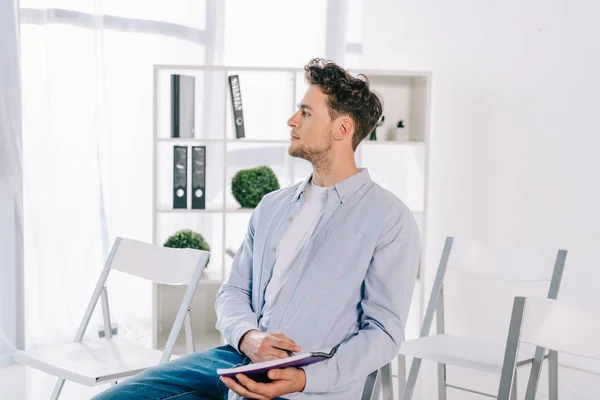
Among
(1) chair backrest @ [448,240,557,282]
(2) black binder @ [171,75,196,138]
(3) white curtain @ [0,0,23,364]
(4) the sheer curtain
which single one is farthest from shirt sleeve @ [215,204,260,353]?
(4) the sheer curtain

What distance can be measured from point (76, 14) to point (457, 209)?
94.6 inches

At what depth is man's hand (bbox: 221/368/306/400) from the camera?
5.33 ft

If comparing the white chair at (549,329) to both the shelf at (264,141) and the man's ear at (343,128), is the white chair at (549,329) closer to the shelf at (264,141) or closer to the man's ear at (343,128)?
the man's ear at (343,128)

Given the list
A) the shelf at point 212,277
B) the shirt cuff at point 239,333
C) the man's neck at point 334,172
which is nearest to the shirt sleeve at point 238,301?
the shirt cuff at point 239,333

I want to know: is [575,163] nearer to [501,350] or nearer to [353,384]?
[501,350]

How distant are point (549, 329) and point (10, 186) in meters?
2.90

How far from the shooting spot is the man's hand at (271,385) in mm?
1624

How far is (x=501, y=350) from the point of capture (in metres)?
2.54

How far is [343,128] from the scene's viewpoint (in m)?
2.06

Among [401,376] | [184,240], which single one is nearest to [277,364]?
[401,376]

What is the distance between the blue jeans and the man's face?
58 cm

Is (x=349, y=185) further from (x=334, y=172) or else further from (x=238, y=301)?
(x=238, y=301)

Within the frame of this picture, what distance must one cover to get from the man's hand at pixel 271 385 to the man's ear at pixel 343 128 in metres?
0.68

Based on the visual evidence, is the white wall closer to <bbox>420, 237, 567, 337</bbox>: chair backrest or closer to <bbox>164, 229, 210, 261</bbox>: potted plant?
<bbox>420, 237, 567, 337</bbox>: chair backrest
